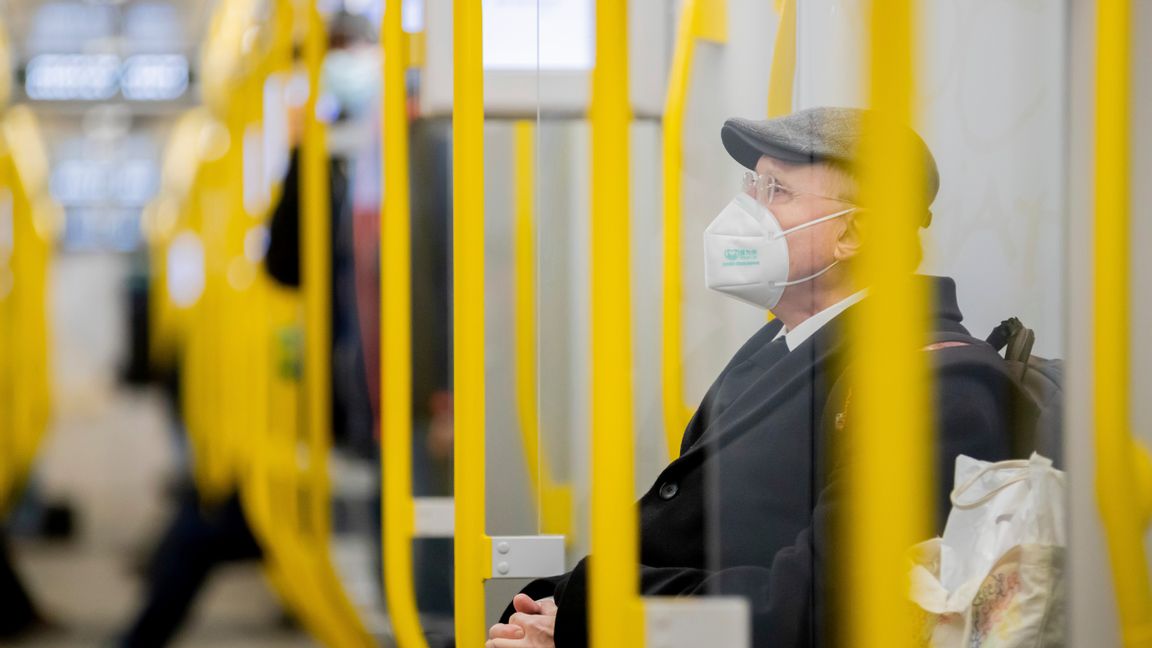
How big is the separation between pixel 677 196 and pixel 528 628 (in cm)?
54

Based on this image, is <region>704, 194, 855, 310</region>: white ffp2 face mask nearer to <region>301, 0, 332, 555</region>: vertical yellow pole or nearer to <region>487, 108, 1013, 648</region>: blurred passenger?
<region>487, 108, 1013, 648</region>: blurred passenger

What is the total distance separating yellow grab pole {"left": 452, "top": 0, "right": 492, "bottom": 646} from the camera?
1702 millimetres

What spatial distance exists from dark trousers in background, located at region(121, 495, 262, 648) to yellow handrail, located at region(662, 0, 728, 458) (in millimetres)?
2814

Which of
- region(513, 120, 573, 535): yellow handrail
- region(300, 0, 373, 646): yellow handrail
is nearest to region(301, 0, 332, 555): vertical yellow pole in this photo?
region(300, 0, 373, 646): yellow handrail

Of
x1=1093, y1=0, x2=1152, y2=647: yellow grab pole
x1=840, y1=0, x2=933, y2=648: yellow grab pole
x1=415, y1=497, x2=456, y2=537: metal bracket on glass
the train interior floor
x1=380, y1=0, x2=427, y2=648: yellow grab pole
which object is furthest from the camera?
the train interior floor

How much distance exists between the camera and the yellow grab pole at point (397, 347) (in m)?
2.06

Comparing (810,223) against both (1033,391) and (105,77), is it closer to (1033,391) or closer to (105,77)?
(1033,391)

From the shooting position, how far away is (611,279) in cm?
125

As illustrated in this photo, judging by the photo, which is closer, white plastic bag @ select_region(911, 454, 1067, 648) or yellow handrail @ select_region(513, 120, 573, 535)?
white plastic bag @ select_region(911, 454, 1067, 648)

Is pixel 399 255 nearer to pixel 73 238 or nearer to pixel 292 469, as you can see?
pixel 292 469

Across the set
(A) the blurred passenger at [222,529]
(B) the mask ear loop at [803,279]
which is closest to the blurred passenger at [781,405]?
(B) the mask ear loop at [803,279]


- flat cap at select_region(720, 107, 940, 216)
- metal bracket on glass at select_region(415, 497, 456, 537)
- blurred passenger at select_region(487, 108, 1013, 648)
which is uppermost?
flat cap at select_region(720, 107, 940, 216)

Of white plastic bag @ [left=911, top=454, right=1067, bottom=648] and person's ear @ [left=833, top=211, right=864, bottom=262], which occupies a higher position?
person's ear @ [left=833, top=211, right=864, bottom=262]

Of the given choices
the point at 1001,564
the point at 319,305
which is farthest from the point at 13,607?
the point at 1001,564
